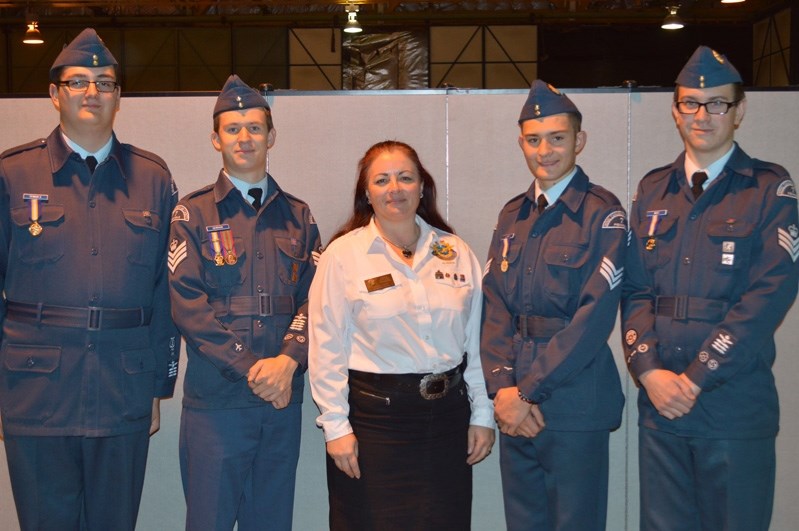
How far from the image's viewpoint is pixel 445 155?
3.76 meters

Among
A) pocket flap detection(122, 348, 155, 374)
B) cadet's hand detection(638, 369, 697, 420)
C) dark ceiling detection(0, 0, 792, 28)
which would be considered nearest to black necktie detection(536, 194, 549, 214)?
cadet's hand detection(638, 369, 697, 420)

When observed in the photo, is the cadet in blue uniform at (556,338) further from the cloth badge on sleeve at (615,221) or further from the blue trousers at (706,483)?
the blue trousers at (706,483)

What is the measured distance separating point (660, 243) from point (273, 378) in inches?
56.4

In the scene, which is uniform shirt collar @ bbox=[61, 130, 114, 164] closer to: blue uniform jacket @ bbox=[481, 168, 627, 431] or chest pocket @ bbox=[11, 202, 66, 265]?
chest pocket @ bbox=[11, 202, 66, 265]

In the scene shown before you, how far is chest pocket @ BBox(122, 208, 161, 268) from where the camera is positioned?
117 inches

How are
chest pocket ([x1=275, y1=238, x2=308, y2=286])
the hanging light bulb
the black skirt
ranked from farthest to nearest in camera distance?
1. the hanging light bulb
2. chest pocket ([x1=275, y1=238, x2=308, y2=286])
3. the black skirt

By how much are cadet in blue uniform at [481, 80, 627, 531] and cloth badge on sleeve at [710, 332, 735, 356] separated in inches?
13.7

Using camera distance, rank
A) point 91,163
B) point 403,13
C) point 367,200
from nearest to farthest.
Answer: point 91,163, point 367,200, point 403,13

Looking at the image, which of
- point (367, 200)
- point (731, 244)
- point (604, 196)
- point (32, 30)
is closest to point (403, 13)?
point (32, 30)

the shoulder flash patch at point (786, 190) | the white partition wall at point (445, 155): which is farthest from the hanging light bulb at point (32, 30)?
the shoulder flash patch at point (786, 190)

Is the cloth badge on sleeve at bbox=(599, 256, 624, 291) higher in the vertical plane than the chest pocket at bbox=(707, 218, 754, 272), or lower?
lower

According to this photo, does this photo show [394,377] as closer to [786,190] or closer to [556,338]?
[556,338]

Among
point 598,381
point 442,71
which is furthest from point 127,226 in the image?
point 442,71

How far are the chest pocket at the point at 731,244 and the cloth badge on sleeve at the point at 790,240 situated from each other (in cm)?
9
